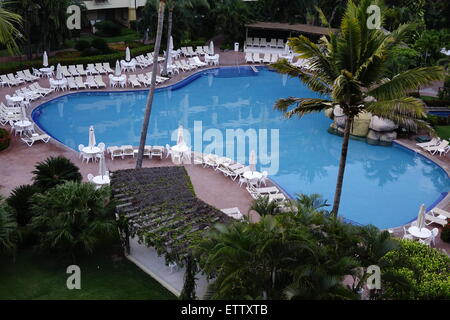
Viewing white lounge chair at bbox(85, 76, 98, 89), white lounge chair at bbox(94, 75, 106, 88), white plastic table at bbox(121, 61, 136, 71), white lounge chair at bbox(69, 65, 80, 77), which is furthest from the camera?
white plastic table at bbox(121, 61, 136, 71)

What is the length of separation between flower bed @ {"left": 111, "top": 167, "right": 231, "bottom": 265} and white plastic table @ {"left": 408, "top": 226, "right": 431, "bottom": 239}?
5833mm

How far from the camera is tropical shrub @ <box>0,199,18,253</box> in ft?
41.5

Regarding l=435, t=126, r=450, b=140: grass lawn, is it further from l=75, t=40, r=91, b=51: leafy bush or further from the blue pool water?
l=75, t=40, r=91, b=51: leafy bush

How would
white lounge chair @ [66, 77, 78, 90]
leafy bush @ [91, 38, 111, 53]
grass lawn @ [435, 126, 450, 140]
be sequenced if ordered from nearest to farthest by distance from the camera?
grass lawn @ [435, 126, 450, 140], white lounge chair @ [66, 77, 78, 90], leafy bush @ [91, 38, 111, 53]

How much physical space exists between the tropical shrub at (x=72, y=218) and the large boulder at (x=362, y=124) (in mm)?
14235

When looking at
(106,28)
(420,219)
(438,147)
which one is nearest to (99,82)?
(106,28)

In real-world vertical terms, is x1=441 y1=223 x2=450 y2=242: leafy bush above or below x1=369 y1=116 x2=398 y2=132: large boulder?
below

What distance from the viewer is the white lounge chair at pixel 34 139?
21766mm

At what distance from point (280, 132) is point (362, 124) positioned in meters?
3.74

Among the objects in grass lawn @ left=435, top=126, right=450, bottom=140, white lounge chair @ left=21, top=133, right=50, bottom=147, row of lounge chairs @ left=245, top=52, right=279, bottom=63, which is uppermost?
row of lounge chairs @ left=245, top=52, right=279, bottom=63

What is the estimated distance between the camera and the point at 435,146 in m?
23.3

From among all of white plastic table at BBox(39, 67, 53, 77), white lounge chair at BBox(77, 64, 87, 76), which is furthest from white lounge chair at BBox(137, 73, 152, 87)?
white plastic table at BBox(39, 67, 53, 77)

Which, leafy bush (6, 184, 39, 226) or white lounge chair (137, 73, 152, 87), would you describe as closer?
leafy bush (6, 184, 39, 226)

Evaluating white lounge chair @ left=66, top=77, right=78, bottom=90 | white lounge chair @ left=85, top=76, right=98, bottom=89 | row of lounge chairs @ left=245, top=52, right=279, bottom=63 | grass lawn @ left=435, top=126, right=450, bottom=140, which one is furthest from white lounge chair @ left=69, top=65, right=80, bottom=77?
grass lawn @ left=435, top=126, right=450, bottom=140
